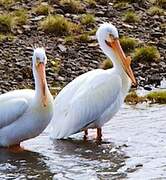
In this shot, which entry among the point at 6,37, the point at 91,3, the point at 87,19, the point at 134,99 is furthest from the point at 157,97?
the point at 91,3

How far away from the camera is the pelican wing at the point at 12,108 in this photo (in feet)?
36.3

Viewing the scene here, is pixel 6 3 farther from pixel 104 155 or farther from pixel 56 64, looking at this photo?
pixel 104 155

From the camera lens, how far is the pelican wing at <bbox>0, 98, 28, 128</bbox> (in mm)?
11070

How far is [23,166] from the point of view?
1048 cm

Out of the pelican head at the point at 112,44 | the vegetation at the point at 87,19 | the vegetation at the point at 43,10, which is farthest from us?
the vegetation at the point at 43,10

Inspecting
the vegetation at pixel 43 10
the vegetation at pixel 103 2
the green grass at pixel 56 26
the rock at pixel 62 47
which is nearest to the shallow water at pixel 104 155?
the rock at pixel 62 47

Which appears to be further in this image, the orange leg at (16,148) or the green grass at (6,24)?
the green grass at (6,24)

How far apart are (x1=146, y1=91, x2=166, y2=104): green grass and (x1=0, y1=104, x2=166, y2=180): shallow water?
102 cm

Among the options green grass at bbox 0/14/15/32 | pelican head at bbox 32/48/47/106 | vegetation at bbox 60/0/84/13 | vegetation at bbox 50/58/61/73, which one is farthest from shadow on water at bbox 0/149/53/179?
vegetation at bbox 60/0/84/13

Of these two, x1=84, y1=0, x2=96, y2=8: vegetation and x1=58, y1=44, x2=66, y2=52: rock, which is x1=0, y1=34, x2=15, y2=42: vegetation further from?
x1=84, y1=0, x2=96, y2=8: vegetation

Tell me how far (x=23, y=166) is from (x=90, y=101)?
197cm

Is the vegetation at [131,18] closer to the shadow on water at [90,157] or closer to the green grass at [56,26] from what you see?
the green grass at [56,26]

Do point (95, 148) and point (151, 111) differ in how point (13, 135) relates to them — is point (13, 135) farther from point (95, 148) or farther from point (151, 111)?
point (151, 111)

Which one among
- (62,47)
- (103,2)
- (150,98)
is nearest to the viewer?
(150,98)
